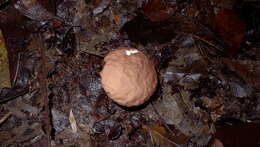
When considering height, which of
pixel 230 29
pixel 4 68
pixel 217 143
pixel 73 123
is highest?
pixel 230 29

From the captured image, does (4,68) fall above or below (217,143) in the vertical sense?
above

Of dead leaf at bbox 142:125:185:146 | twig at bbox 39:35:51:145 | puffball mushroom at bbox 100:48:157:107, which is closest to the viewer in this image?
puffball mushroom at bbox 100:48:157:107

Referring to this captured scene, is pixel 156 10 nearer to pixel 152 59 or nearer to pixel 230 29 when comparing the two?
pixel 152 59

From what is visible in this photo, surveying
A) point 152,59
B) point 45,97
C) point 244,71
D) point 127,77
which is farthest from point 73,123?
point 244,71

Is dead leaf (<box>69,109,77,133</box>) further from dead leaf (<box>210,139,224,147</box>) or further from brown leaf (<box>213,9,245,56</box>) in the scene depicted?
brown leaf (<box>213,9,245,56</box>)

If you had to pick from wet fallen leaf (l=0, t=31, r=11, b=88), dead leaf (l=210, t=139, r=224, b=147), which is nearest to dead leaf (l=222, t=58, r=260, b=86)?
dead leaf (l=210, t=139, r=224, b=147)

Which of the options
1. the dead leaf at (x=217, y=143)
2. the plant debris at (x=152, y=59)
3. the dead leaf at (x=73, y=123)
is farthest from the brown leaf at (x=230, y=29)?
the dead leaf at (x=73, y=123)

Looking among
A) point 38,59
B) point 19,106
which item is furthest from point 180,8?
point 19,106
